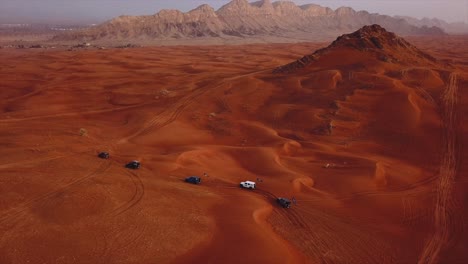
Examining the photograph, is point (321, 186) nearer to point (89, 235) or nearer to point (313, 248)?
point (313, 248)

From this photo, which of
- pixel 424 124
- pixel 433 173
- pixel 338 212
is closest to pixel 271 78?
pixel 424 124

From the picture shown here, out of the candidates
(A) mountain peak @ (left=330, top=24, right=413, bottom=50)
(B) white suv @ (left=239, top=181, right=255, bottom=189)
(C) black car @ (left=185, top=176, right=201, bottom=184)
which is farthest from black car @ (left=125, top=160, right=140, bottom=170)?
(A) mountain peak @ (left=330, top=24, right=413, bottom=50)

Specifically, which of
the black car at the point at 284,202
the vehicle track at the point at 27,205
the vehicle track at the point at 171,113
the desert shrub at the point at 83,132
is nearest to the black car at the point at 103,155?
the vehicle track at the point at 27,205

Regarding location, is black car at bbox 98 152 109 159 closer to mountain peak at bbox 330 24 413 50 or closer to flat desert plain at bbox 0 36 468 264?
flat desert plain at bbox 0 36 468 264

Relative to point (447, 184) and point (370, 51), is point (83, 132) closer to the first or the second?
point (447, 184)

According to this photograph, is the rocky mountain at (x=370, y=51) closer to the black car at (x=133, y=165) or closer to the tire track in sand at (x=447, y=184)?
the tire track in sand at (x=447, y=184)
